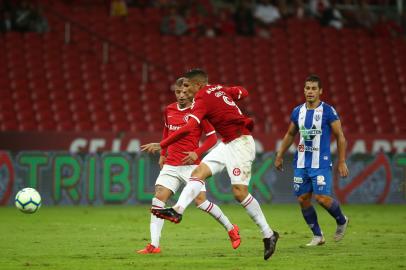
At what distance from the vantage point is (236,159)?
35.1 feet

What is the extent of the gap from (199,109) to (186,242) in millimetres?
2429

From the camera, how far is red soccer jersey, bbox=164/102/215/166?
11602mm

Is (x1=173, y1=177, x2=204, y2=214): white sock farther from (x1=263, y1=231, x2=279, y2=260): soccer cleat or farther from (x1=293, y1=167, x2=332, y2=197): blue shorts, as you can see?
(x1=293, y1=167, x2=332, y2=197): blue shorts

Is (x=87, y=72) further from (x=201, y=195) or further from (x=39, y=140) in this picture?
(x=201, y=195)

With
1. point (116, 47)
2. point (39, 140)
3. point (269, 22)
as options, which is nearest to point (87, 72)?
point (116, 47)

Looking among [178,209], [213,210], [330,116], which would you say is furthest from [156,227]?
[330,116]

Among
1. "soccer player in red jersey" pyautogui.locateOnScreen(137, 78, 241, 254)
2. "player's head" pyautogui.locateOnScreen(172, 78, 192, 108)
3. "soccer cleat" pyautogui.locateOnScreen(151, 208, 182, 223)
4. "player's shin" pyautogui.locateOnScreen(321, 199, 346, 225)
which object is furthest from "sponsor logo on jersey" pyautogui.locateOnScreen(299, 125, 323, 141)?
"soccer cleat" pyautogui.locateOnScreen(151, 208, 182, 223)

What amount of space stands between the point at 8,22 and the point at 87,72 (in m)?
2.41

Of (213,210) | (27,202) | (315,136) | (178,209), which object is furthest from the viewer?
(27,202)

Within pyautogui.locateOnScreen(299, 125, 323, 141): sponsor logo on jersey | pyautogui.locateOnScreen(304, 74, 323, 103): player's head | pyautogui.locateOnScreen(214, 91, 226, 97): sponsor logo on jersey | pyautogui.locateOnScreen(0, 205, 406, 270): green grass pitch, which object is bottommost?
pyautogui.locateOnScreen(0, 205, 406, 270): green grass pitch

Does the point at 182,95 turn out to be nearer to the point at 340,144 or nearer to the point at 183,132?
the point at 183,132

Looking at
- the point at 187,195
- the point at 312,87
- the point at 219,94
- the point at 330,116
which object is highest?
the point at 312,87

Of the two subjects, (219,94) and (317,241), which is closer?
(219,94)

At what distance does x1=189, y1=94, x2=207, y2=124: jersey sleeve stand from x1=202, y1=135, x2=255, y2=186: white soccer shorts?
0.47 m
